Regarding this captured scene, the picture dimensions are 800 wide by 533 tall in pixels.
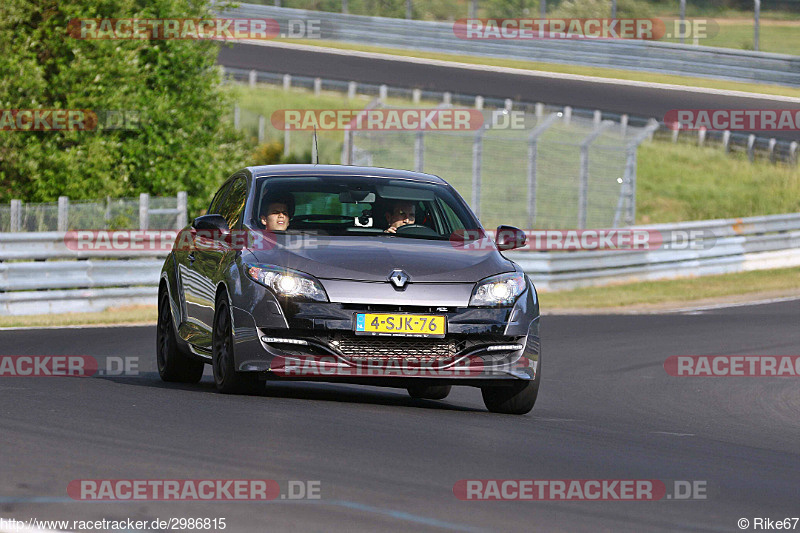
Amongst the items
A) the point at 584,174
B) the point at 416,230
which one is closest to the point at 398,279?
the point at 416,230

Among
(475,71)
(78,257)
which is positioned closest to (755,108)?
(475,71)

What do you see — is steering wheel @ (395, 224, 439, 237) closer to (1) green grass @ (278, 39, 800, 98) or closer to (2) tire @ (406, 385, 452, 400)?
(2) tire @ (406, 385, 452, 400)

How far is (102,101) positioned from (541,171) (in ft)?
34.3

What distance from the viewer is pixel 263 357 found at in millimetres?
9109

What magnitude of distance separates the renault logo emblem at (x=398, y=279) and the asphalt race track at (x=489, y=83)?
32.0 m

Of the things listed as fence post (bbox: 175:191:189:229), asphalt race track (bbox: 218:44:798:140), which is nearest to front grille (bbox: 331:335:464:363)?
fence post (bbox: 175:191:189:229)

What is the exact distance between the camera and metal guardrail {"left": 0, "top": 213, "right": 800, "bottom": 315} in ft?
63.0

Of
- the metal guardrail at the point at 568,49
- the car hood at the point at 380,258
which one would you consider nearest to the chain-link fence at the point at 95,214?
the car hood at the point at 380,258

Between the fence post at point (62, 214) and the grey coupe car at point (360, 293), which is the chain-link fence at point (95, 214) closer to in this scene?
the fence post at point (62, 214)

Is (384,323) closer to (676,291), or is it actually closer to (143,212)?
(143,212)

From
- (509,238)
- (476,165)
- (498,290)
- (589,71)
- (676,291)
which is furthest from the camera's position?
(589,71)

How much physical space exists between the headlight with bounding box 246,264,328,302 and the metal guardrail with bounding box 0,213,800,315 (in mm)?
10331

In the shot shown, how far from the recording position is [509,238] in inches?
405

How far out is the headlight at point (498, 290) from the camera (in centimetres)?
920
